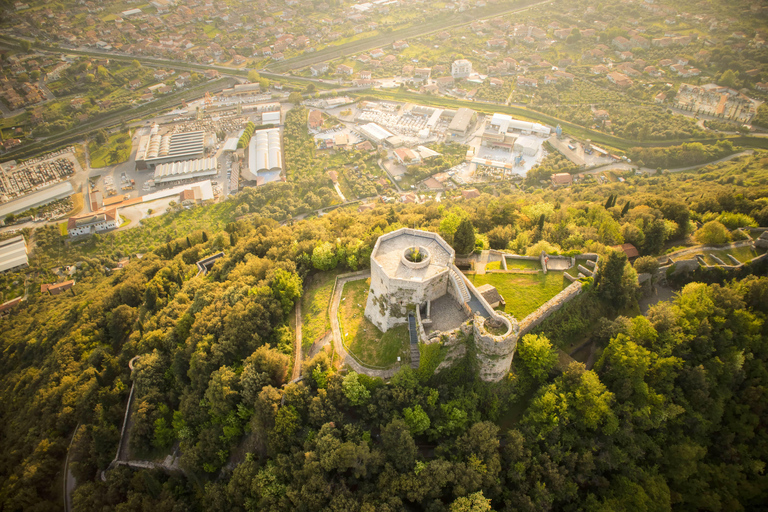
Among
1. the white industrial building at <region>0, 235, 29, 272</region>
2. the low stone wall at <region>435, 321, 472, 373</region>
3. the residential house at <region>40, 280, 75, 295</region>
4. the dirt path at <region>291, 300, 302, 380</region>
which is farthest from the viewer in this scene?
the white industrial building at <region>0, 235, 29, 272</region>

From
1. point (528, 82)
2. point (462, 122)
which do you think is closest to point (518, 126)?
point (462, 122)

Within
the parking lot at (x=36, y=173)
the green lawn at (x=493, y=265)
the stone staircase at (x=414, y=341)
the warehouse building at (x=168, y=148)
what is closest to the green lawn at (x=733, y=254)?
the green lawn at (x=493, y=265)

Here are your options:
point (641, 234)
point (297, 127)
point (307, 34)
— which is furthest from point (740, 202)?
point (307, 34)

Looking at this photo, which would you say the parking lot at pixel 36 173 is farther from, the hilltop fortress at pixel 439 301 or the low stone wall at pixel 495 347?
the low stone wall at pixel 495 347

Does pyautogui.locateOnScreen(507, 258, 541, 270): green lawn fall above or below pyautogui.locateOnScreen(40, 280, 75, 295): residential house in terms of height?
above

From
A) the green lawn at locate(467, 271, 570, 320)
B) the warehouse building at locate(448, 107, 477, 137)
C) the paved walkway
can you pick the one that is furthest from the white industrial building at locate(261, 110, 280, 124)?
the green lawn at locate(467, 271, 570, 320)

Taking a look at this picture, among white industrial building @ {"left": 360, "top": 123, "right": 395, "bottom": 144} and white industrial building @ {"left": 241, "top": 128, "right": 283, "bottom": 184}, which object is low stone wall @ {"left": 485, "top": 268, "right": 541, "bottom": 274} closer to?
white industrial building @ {"left": 360, "top": 123, "right": 395, "bottom": 144}
